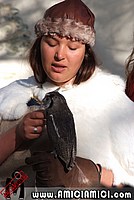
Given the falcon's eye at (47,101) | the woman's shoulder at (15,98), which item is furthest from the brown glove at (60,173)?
the woman's shoulder at (15,98)

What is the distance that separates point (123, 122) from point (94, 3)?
386cm

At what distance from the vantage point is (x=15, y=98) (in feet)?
6.30

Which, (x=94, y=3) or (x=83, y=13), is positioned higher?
(x=83, y=13)

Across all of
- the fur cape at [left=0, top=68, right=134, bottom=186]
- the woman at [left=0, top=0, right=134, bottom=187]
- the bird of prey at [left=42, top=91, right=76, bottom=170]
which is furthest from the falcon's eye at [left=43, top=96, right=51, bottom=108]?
the fur cape at [left=0, top=68, right=134, bottom=186]

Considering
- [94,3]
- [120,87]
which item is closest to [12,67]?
[94,3]

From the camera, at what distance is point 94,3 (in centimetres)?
550

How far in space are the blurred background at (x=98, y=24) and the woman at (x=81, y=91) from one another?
10.6 feet

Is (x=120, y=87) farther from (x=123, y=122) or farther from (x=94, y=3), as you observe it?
(x=94, y=3)

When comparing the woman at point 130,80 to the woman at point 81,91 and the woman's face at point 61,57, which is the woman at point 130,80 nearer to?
the woman at point 81,91

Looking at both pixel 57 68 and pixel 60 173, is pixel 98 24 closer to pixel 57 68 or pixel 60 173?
pixel 57 68

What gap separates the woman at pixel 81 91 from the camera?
1.76 meters

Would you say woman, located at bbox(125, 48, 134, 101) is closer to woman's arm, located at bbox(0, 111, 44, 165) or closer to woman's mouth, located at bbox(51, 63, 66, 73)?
woman's mouth, located at bbox(51, 63, 66, 73)

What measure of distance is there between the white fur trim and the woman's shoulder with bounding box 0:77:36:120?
0.22 m

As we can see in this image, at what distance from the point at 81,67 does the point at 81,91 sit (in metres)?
0.08
